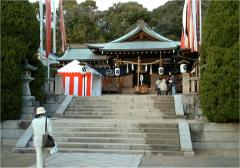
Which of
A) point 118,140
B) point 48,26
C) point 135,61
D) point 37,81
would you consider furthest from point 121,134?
point 135,61

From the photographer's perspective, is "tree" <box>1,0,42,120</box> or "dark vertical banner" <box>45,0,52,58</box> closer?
"tree" <box>1,0,42,120</box>

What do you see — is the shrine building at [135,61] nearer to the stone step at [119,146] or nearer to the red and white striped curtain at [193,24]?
the red and white striped curtain at [193,24]

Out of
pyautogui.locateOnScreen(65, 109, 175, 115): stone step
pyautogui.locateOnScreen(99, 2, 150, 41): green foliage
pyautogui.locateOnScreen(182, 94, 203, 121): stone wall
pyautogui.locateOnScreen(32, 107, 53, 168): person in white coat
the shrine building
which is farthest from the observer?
pyautogui.locateOnScreen(99, 2, 150, 41): green foliage

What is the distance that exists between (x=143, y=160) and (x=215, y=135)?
3118mm

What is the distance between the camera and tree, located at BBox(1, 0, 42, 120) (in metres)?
13.0

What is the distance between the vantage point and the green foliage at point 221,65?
11766mm

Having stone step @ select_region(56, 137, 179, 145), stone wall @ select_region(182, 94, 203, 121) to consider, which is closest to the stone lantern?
stone step @ select_region(56, 137, 179, 145)

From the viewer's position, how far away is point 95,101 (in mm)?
17188

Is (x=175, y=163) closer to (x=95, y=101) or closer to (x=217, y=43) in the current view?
(x=217, y=43)

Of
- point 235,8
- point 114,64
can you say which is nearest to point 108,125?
point 235,8

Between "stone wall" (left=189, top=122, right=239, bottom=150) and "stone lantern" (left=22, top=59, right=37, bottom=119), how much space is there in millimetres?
6240

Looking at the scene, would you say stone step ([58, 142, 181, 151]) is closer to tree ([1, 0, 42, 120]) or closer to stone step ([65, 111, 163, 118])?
tree ([1, 0, 42, 120])

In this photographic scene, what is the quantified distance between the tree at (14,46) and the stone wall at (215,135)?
6297 mm

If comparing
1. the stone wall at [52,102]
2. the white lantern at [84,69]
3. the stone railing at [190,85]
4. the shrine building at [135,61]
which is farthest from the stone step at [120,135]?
the shrine building at [135,61]
